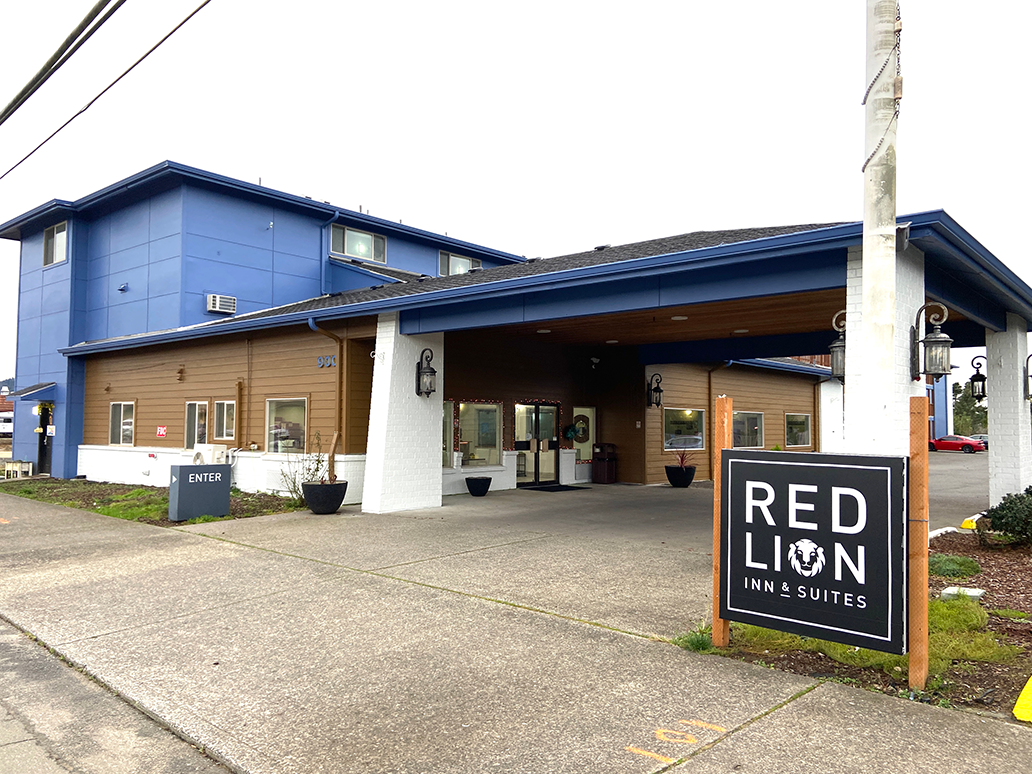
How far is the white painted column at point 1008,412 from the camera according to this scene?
1167 cm

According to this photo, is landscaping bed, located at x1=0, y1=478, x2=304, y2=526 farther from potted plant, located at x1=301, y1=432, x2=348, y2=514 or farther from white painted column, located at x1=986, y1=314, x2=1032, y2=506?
white painted column, located at x1=986, y1=314, x2=1032, y2=506

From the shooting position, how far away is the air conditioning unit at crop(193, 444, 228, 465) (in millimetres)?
15375

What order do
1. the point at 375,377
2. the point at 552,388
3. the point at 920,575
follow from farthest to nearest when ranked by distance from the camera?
1. the point at 552,388
2. the point at 375,377
3. the point at 920,575

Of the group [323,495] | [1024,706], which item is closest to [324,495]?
[323,495]

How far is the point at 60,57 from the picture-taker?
21.2 feet

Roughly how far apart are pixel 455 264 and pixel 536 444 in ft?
36.1

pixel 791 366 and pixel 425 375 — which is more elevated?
pixel 791 366

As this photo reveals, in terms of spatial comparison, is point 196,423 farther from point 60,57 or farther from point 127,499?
point 60,57

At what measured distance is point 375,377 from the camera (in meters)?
13.0

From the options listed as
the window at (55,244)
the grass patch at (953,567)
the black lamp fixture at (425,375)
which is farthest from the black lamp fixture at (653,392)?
the window at (55,244)

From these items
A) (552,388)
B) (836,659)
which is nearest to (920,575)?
(836,659)

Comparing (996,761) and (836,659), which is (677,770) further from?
(836,659)

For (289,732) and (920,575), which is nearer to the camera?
(289,732)

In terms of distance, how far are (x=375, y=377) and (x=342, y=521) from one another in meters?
2.70
